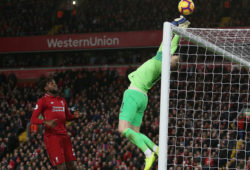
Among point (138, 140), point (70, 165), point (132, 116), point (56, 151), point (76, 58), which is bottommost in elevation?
point (76, 58)

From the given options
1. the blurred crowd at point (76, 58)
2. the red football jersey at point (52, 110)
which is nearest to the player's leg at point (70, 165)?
the red football jersey at point (52, 110)

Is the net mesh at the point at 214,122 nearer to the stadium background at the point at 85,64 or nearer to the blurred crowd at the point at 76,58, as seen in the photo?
the stadium background at the point at 85,64

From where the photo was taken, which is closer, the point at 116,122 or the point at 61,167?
the point at 61,167

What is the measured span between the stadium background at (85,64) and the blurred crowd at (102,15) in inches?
1.8

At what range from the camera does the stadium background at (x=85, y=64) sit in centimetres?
1421

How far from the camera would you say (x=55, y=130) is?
7172 millimetres

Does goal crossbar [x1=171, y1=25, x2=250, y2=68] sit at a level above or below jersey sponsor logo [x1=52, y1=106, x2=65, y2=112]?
above

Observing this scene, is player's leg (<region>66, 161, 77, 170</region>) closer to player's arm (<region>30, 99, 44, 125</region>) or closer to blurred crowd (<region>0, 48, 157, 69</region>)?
player's arm (<region>30, 99, 44, 125</region>)

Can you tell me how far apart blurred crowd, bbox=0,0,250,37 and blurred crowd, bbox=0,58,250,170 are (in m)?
3.47

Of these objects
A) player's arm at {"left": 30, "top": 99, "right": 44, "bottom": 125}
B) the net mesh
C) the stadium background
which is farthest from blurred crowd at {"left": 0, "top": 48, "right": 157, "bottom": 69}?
player's arm at {"left": 30, "top": 99, "right": 44, "bottom": 125}

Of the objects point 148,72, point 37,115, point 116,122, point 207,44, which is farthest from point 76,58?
point 148,72

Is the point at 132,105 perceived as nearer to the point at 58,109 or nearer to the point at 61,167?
the point at 58,109

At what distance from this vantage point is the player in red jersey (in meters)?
7.08

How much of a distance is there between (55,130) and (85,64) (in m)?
15.9
